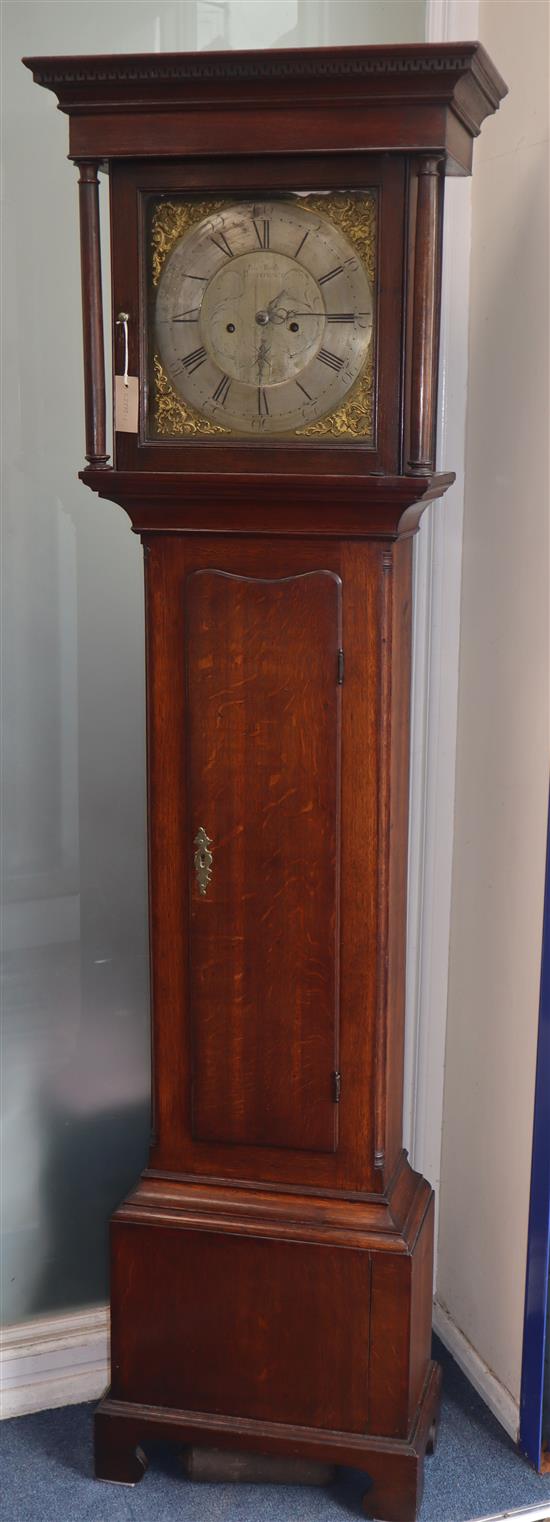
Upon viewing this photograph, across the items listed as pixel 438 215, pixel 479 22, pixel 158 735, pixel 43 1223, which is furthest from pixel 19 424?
pixel 43 1223

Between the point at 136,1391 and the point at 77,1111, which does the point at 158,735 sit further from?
the point at 136,1391

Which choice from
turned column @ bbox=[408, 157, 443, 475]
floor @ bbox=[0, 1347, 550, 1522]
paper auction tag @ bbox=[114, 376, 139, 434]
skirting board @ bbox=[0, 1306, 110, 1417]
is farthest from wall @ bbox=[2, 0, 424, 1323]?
turned column @ bbox=[408, 157, 443, 475]

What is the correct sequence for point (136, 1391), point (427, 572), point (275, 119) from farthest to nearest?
point (427, 572), point (136, 1391), point (275, 119)

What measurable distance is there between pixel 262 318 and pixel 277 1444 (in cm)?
144

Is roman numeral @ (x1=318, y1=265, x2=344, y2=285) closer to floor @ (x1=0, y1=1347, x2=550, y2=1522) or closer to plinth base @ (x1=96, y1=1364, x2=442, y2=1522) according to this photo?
plinth base @ (x1=96, y1=1364, x2=442, y2=1522)

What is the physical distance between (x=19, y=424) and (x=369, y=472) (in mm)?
614

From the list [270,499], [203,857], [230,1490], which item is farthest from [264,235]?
[230,1490]

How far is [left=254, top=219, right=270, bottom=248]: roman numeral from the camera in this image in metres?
1.68

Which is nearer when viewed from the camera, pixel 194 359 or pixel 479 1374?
pixel 194 359

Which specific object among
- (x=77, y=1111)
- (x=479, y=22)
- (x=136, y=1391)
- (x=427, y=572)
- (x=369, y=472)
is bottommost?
(x=136, y=1391)

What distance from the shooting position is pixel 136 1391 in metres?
2.03

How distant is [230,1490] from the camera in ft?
6.77

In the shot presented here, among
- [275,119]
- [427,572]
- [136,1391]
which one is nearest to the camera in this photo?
[275,119]

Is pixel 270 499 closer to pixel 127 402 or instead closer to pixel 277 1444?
pixel 127 402
